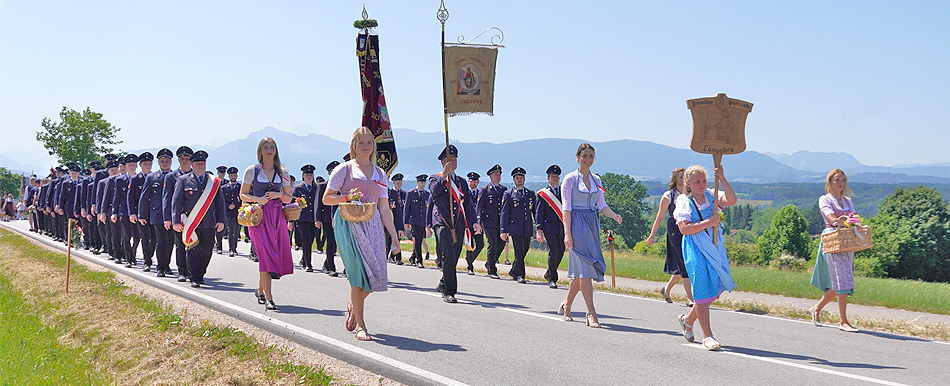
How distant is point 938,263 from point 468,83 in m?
35.1

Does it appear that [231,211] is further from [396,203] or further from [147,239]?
[147,239]

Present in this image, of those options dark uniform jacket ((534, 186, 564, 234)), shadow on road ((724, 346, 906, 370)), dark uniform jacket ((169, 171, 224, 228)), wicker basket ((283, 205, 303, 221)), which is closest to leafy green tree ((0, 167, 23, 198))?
dark uniform jacket ((169, 171, 224, 228))

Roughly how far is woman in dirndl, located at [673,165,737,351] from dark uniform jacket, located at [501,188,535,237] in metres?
6.55

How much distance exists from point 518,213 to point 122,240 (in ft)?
27.8

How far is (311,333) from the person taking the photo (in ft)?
22.7

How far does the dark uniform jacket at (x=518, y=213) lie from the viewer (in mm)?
13305

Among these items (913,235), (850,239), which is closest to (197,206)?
(850,239)

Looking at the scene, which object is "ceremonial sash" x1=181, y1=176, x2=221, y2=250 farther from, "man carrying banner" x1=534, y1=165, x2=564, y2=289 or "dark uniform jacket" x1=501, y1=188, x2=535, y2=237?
"dark uniform jacket" x1=501, y1=188, x2=535, y2=237

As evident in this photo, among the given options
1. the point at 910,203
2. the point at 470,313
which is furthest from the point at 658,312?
the point at 910,203

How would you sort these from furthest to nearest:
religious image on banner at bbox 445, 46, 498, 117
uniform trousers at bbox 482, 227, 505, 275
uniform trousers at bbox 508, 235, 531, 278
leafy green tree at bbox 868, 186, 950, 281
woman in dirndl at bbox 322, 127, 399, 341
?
leafy green tree at bbox 868, 186, 950, 281, uniform trousers at bbox 482, 227, 505, 275, uniform trousers at bbox 508, 235, 531, 278, religious image on banner at bbox 445, 46, 498, 117, woman in dirndl at bbox 322, 127, 399, 341

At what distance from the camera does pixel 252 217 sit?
8047mm

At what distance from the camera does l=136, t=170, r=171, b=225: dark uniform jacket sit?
11.8 m

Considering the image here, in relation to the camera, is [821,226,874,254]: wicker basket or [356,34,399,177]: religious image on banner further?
[356,34,399,177]: religious image on banner

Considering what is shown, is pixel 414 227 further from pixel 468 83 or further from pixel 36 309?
pixel 36 309
